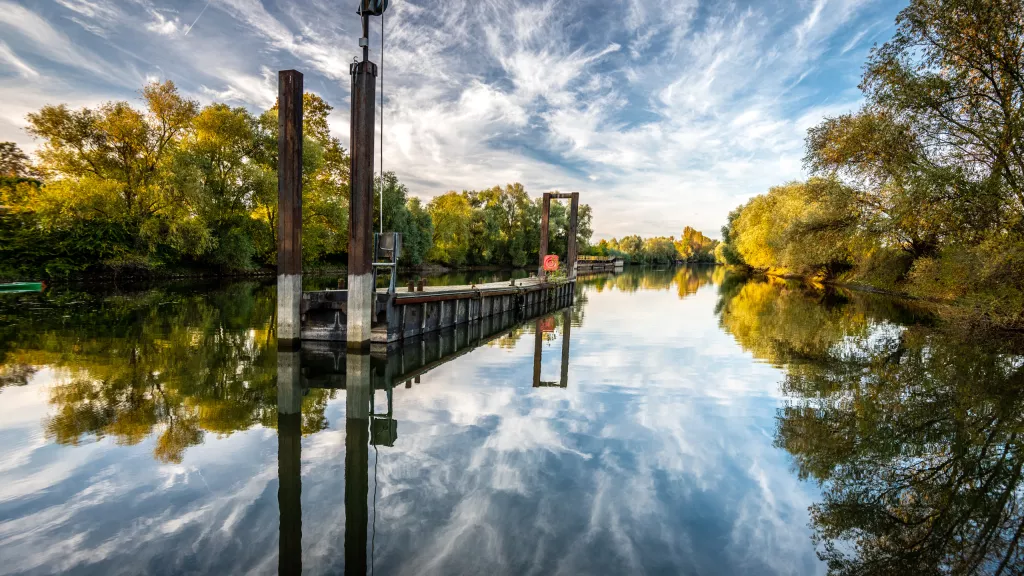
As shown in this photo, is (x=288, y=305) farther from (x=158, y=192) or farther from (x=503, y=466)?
(x=158, y=192)

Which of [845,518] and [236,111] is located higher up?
[236,111]

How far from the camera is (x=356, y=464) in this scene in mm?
5707

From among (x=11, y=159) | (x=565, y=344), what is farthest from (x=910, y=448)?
(x=11, y=159)

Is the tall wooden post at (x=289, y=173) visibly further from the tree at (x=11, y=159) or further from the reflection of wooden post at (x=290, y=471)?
the tree at (x=11, y=159)

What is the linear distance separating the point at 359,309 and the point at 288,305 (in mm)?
1706

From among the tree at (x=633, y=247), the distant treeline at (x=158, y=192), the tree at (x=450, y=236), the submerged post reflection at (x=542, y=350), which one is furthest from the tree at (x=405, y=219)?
the tree at (x=633, y=247)

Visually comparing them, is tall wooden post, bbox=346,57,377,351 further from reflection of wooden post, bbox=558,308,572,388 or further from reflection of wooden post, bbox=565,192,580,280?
reflection of wooden post, bbox=565,192,580,280

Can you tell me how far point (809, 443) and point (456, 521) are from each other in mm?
5278

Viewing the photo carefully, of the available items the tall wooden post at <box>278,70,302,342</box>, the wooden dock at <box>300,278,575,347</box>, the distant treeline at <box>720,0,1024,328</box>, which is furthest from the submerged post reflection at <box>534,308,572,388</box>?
the distant treeline at <box>720,0,1024,328</box>

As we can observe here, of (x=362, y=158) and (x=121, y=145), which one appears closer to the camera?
(x=362, y=158)

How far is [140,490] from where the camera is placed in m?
4.72

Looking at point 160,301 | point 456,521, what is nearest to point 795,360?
point 456,521

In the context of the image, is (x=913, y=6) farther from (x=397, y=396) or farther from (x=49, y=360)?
(x=49, y=360)

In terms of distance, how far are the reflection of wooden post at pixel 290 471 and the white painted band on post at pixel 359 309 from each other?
1.84 metres
